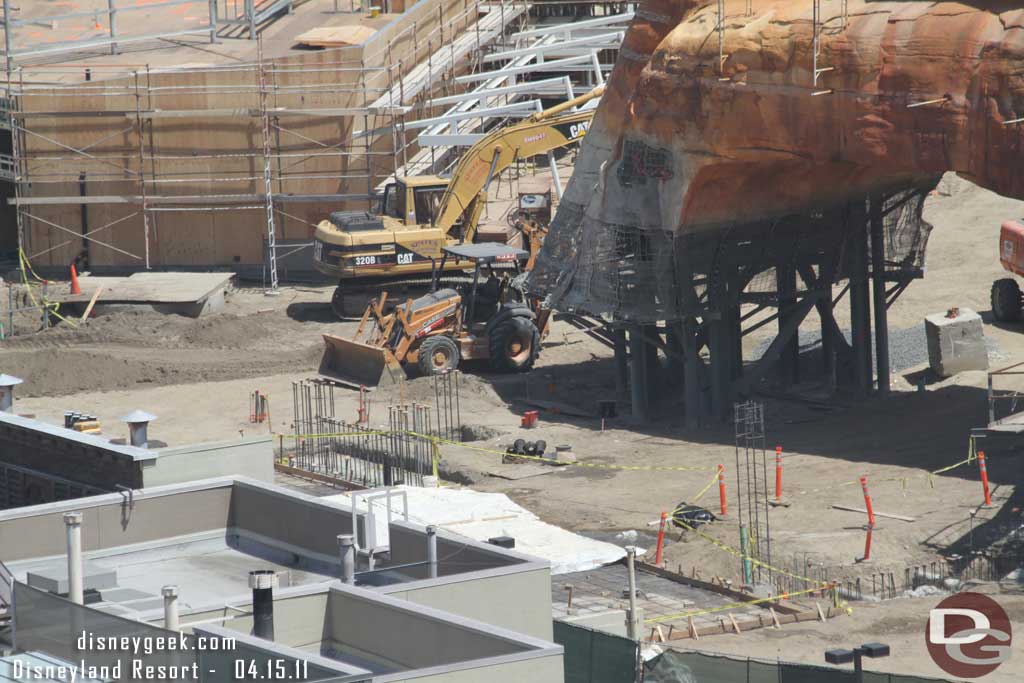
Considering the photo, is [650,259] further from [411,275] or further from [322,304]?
[322,304]

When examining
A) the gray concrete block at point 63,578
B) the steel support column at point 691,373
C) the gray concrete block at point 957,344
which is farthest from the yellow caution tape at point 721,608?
the gray concrete block at point 957,344

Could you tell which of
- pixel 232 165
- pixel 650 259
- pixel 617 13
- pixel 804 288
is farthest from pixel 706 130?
pixel 617 13

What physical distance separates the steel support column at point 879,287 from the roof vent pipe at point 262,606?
72.9 ft

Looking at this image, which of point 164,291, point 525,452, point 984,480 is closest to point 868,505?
point 984,480

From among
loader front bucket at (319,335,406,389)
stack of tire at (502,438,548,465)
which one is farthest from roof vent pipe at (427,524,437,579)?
loader front bucket at (319,335,406,389)

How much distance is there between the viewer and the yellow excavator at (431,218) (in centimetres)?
4222

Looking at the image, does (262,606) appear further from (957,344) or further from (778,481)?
(957,344)

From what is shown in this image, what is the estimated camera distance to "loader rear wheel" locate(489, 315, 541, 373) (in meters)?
38.7

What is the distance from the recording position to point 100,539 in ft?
65.9

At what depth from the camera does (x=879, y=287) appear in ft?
117

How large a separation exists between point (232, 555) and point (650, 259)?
15.4 meters

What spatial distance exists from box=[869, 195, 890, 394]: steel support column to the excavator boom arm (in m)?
8.62

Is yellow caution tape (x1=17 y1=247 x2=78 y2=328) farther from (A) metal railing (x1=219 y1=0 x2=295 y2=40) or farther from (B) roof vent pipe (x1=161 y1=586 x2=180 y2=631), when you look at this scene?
(B) roof vent pipe (x1=161 y1=586 x2=180 y2=631)

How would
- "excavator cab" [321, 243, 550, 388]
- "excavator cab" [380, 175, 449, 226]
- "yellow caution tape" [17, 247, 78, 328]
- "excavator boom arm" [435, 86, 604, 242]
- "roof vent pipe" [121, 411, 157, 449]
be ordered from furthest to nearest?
"yellow caution tape" [17, 247, 78, 328], "excavator cab" [380, 175, 449, 226], "excavator boom arm" [435, 86, 604, 242], "excavator cab" [321, 243, 550, 388], "roof vent pipe" [121, 411, 157, 449]
